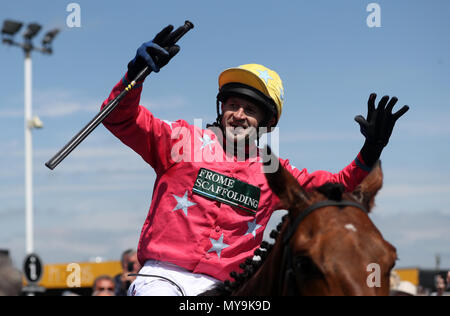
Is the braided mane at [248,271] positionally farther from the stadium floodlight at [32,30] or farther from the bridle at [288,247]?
the stadium floodlight at [32,30]

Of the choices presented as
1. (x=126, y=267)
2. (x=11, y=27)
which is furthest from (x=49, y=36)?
(x=126, y=267)

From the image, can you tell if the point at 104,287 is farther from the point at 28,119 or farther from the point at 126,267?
the point at 28,119

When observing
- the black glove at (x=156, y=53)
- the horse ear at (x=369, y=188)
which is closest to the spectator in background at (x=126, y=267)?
the black glove at (x=156, y=53)

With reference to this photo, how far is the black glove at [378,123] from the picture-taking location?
3.83 meters

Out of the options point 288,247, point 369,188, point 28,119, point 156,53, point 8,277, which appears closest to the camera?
point 288,247

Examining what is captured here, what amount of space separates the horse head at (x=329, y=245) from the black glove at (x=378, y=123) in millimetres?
1147

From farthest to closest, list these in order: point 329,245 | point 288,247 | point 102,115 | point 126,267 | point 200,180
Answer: point 126,267 < point 200,180 < point 102,115 < point 288,247 < point 329,245

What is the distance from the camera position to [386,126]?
386 cm

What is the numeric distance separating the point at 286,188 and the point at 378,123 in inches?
52.8

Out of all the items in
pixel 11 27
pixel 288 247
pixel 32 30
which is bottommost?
pixel 288 247

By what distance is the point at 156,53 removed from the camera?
357 cm

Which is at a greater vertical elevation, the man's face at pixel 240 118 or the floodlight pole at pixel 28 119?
the floodlight pole at pixel 28 119
